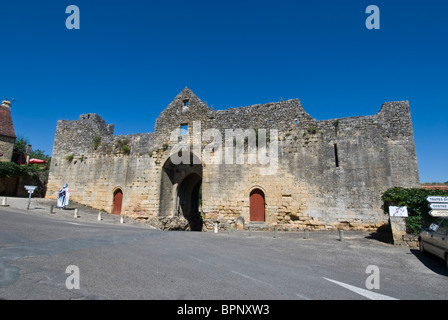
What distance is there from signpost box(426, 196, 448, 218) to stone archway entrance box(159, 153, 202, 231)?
13.0 m

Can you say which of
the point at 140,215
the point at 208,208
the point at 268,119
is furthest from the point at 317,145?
the point at 140,215

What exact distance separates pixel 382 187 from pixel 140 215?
14.2m

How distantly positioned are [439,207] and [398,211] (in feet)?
8.07

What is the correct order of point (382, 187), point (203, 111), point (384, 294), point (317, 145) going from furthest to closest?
point (203, 111) < point (317, 145) < point (382, 187) < point (384, 294)

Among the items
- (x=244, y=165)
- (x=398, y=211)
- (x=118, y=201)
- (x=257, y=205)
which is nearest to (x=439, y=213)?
(x=398, y=211)

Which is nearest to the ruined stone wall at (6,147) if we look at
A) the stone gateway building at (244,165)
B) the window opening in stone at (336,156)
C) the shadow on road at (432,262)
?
the stone gateway building at (244,165)

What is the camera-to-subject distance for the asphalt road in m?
3.98

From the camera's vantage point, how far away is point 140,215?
1705 cm

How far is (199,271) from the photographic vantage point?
17.3 feet

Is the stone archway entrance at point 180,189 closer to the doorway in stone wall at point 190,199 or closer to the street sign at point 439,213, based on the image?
the doorway in stone wall at point 190,199

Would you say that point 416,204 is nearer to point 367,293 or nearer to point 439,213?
point 439,213

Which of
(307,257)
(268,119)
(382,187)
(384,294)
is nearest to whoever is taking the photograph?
(384,294)

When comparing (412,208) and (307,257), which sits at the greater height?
(412,208)
